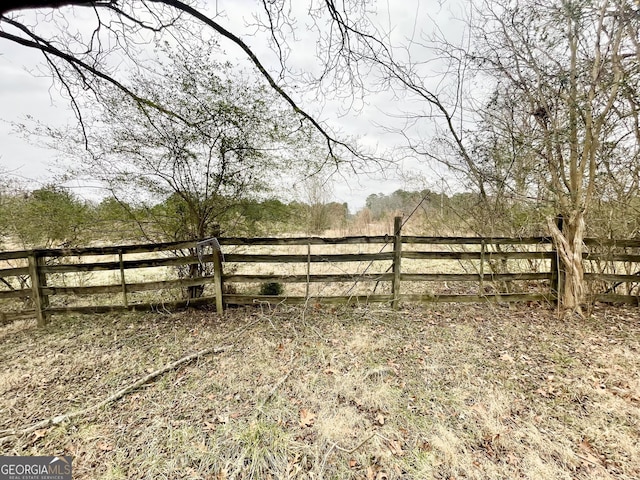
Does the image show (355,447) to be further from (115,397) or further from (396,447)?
(115,397)

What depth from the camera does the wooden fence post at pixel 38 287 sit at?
3.65 metres

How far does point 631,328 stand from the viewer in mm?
3484

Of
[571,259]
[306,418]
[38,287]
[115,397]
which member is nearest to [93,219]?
[38,287]

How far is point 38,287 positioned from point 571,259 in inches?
299

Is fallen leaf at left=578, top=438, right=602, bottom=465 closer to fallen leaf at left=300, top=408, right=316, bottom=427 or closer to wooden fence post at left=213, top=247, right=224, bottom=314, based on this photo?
fallen leaf at left=300, top=408, right=316, bottom=427

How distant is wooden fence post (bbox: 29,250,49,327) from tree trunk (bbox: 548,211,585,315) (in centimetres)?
732

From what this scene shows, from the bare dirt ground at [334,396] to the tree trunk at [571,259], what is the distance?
10.8 inches

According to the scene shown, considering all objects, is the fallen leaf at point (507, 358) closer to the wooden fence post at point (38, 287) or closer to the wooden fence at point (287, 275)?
the wooden fence at point (287, 275)

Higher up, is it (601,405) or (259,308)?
(259,308)

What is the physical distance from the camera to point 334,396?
8.14 feet

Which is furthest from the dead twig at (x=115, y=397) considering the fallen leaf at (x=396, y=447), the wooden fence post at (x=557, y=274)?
the wooden fence post at (x=557, y=274)

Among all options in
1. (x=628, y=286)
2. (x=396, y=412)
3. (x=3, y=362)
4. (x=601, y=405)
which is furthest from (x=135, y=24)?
(x=628, y=286)

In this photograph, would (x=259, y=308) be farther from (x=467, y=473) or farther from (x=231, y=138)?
(x=467, y=473)

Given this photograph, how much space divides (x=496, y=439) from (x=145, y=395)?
306cm
